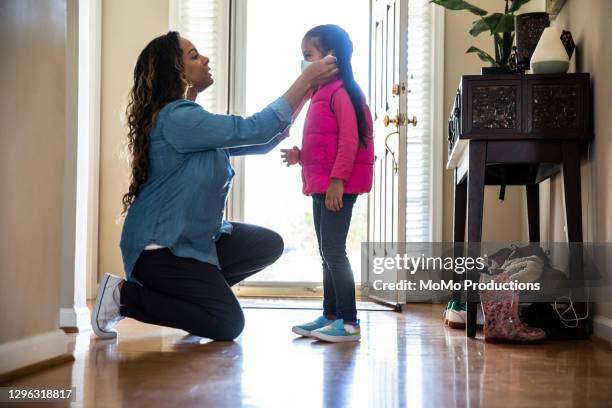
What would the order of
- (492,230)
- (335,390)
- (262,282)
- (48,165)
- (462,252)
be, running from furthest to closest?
1. (262,282)
2. (492,230)
3. (462,252)
4. (48,165)
5. (335,390)

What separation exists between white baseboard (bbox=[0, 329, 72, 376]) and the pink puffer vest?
1.02m

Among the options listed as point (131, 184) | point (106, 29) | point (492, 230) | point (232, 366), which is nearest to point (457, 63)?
point (492, 230)

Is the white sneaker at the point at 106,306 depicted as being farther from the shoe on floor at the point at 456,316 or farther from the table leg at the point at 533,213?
the table leg at the point at 533,213

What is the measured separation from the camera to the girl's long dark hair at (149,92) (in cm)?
257

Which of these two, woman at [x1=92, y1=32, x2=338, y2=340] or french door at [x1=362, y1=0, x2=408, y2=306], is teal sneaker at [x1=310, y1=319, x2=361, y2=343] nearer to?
woman at [x1=92, y1=32, x2=338, y2=340]

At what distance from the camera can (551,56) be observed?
9.12 ft

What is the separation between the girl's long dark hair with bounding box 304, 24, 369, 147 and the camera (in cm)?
267

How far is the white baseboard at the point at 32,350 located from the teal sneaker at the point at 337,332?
843 mm

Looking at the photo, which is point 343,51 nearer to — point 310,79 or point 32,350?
point 310,79

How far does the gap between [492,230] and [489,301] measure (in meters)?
1.96

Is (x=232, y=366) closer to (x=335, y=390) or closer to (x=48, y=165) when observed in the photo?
(x=335, y=390)

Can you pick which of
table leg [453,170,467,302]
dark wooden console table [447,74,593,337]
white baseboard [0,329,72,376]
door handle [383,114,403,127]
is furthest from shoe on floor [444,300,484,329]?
white baseboard [0,329,72,376]

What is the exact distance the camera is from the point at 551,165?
117 inches

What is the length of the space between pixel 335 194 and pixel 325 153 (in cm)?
18
